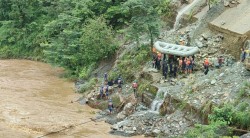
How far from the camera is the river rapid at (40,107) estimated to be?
26.1 metres

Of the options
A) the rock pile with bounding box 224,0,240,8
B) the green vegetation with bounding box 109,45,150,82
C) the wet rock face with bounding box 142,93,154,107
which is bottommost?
the wet rock face with bounding box 142,93,154,107

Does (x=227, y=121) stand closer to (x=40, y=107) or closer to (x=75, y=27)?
(x=40, y=107)

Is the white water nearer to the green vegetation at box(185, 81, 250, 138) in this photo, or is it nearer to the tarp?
the tarp

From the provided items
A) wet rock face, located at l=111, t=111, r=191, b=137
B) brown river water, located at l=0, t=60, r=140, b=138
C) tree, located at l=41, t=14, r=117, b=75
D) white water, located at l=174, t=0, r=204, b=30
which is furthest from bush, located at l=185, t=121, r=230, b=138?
tree, located at l=41, t=14, r=117, b=75

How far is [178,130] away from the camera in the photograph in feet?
81.7

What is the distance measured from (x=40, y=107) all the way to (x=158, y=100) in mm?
8277

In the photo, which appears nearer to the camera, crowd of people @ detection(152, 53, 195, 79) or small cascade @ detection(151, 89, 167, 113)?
small cascade @ detection(151, 89, 167, 113)

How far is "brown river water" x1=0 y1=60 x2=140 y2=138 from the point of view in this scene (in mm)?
26062

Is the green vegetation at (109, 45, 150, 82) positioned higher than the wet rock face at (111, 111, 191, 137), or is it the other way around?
the green vegetation at (109, 45, 150, 82)

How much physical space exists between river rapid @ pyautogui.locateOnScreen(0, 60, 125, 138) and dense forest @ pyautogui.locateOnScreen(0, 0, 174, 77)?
2.46 metres

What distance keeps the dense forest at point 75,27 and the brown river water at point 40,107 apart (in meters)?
2.43

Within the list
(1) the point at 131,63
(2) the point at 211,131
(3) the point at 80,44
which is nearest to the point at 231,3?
(1) the point at 131,63

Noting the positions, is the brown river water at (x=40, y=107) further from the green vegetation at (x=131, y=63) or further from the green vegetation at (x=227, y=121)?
the green vegetation at (x=227, y=121)

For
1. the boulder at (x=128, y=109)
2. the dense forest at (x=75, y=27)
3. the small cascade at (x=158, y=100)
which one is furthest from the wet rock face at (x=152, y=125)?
the dense forest at (x=75, y=27)
